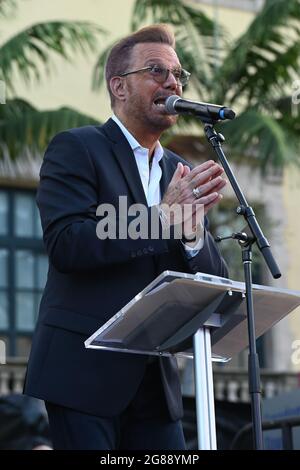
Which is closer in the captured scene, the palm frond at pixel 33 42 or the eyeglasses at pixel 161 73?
the eyeglasses at pixel 161 73

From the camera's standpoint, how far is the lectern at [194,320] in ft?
13.8

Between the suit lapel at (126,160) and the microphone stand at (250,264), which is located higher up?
the suit lapel at (126,160)

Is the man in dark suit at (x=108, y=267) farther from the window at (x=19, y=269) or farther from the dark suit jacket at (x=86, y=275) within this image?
the window at (x=19, y=269)

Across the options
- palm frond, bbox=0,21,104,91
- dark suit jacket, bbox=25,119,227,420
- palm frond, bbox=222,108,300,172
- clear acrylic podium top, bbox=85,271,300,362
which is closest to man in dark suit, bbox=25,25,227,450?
dark suit jacket, bbox=25,119,227,420

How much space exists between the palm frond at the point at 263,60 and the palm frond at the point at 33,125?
2.44m

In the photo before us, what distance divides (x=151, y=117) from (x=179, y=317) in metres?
0.91

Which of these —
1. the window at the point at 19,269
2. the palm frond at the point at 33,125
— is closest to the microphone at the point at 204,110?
the palm frond at the point at 33,125

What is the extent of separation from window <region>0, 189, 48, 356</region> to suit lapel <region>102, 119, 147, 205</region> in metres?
11.6

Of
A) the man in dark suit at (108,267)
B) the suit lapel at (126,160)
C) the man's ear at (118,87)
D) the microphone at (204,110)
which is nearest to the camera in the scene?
the man in dark suit at (108,267)

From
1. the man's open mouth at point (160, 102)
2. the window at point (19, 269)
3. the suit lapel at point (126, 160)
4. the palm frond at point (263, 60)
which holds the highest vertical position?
the palm frond at point (263, 60)

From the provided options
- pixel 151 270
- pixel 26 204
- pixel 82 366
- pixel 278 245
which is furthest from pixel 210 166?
pixel 278 245

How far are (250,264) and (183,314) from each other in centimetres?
32

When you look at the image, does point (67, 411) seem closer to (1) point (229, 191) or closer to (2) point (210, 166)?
(2) point (210, 166)

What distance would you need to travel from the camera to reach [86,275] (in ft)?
15.0
